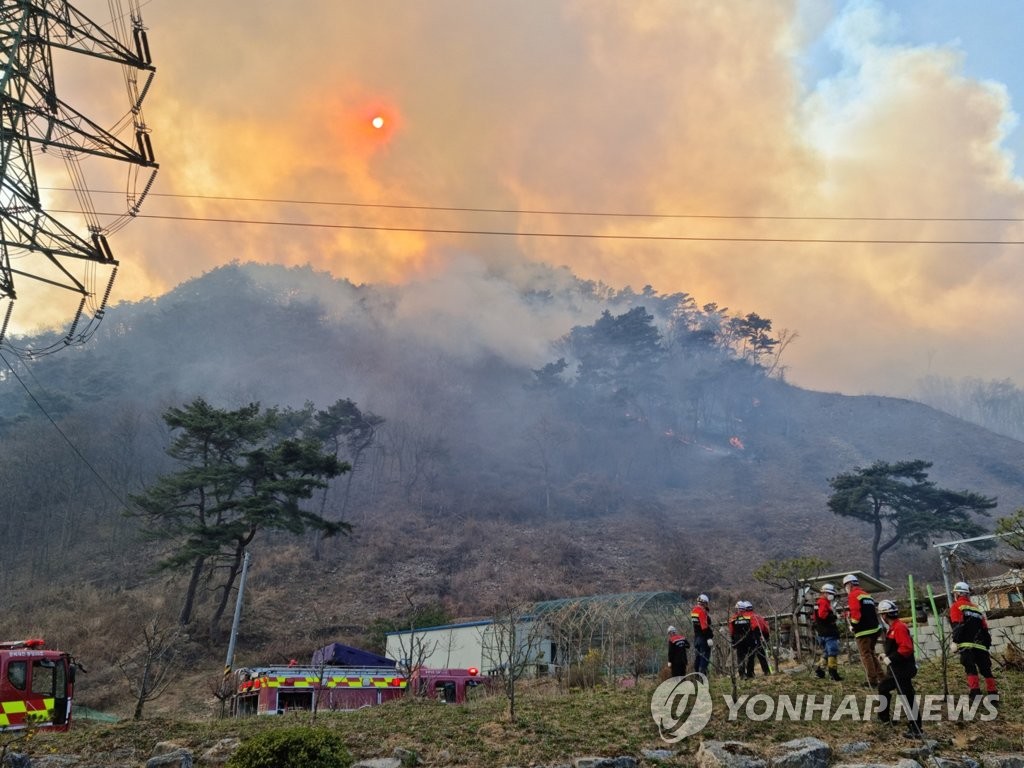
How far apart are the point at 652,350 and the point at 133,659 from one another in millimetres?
68256

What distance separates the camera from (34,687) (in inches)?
587

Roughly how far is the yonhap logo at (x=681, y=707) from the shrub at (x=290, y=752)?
16.2ft

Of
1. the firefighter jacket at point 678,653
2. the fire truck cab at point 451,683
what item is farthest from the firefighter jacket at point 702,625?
the fire truck cab at point 451,683

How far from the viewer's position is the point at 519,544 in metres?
56.6

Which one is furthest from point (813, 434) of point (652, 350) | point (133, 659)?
point (133, 659)

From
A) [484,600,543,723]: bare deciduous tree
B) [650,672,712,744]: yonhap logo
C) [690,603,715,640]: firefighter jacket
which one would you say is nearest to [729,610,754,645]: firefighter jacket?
[690,603,715,640]: firefighter jacket

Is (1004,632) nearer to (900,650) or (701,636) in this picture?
(701,636)

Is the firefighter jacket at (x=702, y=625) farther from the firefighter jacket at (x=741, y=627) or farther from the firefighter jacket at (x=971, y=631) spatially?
the firefighter jacket at (x=971, y=631)

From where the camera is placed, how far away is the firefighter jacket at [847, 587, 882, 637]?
11617 mm

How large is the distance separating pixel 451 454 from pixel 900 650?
74387 mm

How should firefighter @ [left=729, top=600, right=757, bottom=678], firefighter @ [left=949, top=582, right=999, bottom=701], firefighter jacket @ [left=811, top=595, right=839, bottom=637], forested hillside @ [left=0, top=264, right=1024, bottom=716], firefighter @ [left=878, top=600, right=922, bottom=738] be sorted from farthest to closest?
forested hillside @ [left=0, top=264, right=1024, bottom=716] < firefighter @ [left=729, top=600, right=757, bottom=678] < firefighter jacket @ [left=811, top=595, right=839, bottom=637] < firefighter @ [left=949, top=582, right=999, bottom=701] < firefighter @ [left=878, top=600, right=922, bottom=738]

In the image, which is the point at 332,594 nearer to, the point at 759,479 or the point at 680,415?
the point at 759,479

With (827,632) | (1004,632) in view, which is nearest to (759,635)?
(827,632)

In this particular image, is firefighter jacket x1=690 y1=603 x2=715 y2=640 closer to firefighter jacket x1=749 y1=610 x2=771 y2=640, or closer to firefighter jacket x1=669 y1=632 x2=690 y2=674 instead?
firefighter jacket x1=669 y1=632 x2=690 y2=674
